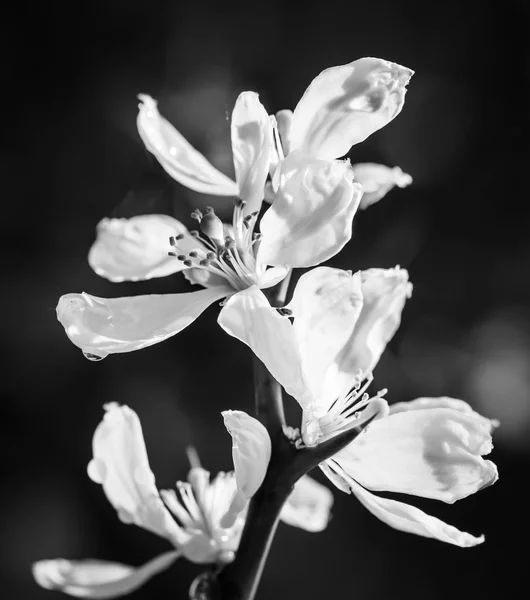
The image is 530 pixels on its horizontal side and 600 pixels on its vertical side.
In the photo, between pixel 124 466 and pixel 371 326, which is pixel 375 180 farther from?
pixel 124 466

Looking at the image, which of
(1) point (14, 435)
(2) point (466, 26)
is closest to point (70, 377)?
(1) point (14, 435)

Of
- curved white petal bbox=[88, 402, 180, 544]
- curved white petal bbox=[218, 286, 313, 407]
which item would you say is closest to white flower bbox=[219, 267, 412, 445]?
curved white petal bbox=[218, 286, 313, 407]

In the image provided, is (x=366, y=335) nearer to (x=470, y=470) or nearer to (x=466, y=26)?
(x=470, y=470)

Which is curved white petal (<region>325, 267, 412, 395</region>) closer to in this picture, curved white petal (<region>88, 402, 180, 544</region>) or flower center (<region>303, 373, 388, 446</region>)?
flower center (<region>303, 373, 388, 446</region>)

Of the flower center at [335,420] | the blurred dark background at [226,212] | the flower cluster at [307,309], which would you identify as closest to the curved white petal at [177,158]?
the flower cluster at [307,309]

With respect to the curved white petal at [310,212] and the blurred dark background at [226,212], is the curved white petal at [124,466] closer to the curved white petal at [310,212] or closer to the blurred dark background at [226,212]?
the curved white petal at [310,212]
